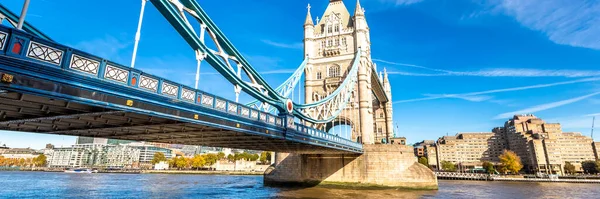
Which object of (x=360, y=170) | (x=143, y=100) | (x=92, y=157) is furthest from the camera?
→ (x=92, y=157)

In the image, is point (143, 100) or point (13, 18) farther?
point (143, 100)

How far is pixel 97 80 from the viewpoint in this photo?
7.44 meters

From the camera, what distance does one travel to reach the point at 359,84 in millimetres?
35969

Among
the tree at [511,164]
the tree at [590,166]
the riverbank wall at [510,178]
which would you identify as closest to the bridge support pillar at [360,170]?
the riverbank wall at [510,178]

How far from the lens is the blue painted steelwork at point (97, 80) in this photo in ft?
19.6

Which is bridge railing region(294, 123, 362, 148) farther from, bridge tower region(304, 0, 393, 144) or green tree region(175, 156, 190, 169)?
green tree region(175, 156, 190, 169)

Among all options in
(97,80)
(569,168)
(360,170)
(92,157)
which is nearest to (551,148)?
(569,168)

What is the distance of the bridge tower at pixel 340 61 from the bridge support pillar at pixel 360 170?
463 centimetres

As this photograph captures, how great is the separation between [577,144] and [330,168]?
7635 centimetres

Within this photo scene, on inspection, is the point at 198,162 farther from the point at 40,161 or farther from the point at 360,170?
the point at 360,170

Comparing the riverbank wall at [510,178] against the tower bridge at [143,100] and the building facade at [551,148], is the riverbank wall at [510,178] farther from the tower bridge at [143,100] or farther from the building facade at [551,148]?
the tower bridge at [143,100]

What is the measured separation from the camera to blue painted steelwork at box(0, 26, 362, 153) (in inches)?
235

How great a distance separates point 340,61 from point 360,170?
14171 millimetres

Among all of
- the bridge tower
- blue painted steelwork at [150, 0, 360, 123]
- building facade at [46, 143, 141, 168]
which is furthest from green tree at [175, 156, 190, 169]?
blue painted steelwork at [150, 0, 360, 123]
